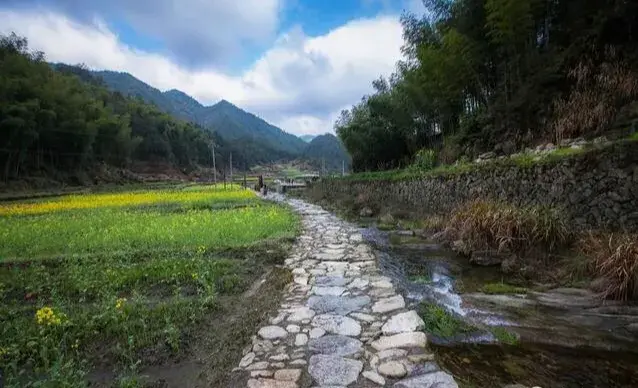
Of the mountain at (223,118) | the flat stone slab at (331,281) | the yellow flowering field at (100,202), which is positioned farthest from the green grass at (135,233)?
the mountain at (223,118)

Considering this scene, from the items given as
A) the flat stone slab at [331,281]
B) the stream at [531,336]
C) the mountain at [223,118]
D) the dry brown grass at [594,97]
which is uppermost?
the mountain at [223,118]

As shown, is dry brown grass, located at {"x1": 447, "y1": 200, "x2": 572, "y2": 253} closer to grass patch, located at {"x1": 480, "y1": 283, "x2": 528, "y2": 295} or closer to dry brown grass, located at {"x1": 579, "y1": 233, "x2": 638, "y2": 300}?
dry brown grass, located at {"x1": 579, "y1": 233, "x2": 638, "y2": 300}

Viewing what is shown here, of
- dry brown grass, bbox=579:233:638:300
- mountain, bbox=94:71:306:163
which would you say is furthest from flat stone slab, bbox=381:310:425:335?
mountain, bbox=94:71:306:163

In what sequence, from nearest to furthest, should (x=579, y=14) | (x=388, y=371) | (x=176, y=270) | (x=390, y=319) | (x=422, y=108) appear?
(x=388, y=371) < (x=390, y=319) < (x=176, y=270) < (x=579, y=14) < (x=422, y=108)

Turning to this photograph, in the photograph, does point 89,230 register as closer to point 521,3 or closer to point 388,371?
point 388,371

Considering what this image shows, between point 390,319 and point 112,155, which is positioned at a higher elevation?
point 112,155

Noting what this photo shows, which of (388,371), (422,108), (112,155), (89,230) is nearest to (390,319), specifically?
(388,371)

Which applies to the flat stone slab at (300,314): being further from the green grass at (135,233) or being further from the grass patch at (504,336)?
the green grass at (135,233)

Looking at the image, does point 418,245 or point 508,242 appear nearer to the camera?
point 508,242

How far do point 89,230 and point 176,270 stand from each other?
470 centimetres

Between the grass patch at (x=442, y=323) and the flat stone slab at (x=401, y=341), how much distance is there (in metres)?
0.45

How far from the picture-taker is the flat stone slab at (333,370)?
8.13ft

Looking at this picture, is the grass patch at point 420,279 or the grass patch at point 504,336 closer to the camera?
the grass patch at point 504,336

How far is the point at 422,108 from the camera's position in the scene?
16.1 m
